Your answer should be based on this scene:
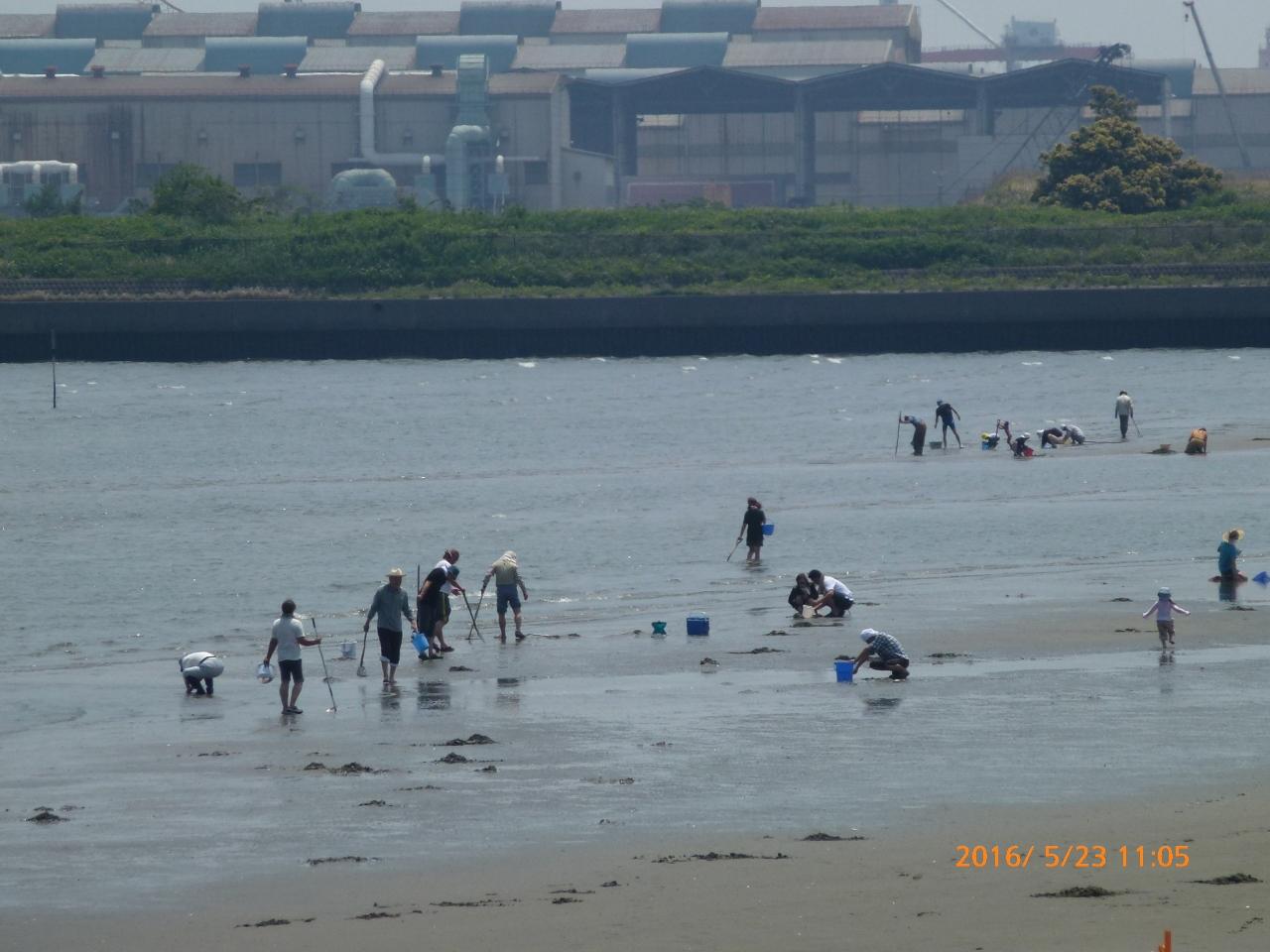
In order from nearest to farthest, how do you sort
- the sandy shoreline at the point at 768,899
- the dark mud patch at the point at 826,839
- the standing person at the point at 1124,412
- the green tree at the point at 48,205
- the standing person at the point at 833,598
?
the sandy shoreline at the point at 768,899 < the dark mud patch at the point at 826,839 < the standing person at the point at 833,598 < the standing person at the point at 1124,412 < the green tree at the point at 48,205

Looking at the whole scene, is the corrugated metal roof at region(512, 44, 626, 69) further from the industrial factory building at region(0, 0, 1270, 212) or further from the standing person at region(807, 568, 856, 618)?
the standing person at region(807, 568, 856, 618)

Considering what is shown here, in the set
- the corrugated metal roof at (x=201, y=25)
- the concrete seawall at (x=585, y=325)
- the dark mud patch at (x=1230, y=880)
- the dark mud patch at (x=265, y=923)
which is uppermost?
the corrugated metal roof at (x=201, y=25)

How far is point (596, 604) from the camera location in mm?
30094

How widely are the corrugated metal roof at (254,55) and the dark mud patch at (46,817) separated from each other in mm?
132550

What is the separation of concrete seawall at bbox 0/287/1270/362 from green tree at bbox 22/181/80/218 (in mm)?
25904

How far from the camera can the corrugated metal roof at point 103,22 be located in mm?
161125

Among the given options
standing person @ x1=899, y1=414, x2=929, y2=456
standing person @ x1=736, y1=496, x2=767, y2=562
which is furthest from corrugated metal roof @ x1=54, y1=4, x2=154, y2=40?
standing person @ x1=736, y1=496, x2=767, y2=562

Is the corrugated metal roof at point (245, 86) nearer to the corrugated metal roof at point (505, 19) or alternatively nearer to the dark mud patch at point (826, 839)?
the corrugated metal roof at point (505, 19)

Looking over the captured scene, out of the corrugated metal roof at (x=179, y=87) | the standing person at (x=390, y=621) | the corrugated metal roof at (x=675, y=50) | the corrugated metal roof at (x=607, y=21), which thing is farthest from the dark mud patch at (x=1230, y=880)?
the corrugated metal roof at (x=607, y=21)

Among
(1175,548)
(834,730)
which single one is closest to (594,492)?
(1175,548)

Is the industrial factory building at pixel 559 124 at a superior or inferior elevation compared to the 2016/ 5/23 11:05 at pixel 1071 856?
superior

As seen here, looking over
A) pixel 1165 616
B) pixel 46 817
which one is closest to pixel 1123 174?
pixel 1165 616

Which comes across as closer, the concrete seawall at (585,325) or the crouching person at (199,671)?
the crouching person at (199,671)

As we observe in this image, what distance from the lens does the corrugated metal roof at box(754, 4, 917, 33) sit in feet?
517
